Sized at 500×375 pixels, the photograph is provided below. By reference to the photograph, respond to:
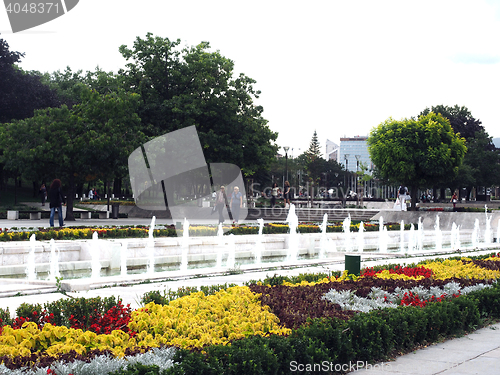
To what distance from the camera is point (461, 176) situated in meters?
55.3

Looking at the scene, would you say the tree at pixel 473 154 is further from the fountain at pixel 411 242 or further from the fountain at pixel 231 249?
the fountain at pixel 231 249

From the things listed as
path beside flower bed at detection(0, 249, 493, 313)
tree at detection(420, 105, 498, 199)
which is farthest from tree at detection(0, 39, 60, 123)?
tree at detection(420, 105, 498, 199)

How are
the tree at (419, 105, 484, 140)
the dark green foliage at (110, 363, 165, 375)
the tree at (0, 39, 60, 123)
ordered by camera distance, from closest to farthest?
the dark green foliage at (110, 363, 165, 375) < the tree at (0, 39, 60, 123) < the tree at (419, 105, 484, 140)

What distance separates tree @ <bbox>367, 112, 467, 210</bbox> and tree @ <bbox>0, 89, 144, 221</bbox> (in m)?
17.0

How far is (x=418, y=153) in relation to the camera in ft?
A: 113

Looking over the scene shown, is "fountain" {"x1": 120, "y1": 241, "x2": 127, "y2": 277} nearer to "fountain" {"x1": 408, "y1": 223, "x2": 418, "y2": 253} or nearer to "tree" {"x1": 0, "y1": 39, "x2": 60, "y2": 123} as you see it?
"fountain" {"x1": 408, "y1": 223, "x2": 418, "y2": 253}

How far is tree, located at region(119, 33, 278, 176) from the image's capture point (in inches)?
1265

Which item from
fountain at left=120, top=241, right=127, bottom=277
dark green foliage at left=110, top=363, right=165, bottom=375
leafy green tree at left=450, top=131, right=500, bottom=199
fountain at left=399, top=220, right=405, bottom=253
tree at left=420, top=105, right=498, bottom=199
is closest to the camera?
dark green foliage at left=110, top=363, right=165, bottom=375

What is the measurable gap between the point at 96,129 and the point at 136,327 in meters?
21.7

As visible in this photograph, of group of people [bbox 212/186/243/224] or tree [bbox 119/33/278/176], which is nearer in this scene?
group of people [bbox 212/186/243/224]

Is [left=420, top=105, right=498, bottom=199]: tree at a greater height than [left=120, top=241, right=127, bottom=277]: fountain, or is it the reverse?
[left=420, top=105, right=498, bottom=199]: tree

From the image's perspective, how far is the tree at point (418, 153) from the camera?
1351 inches

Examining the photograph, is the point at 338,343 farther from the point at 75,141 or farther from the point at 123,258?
the point at 75,141

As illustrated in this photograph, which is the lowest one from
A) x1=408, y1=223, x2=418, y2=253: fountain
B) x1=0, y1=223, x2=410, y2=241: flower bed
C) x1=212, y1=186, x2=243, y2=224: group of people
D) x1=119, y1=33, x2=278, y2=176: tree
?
x1=408, y1=223, x2=418, y2=253: fountain
